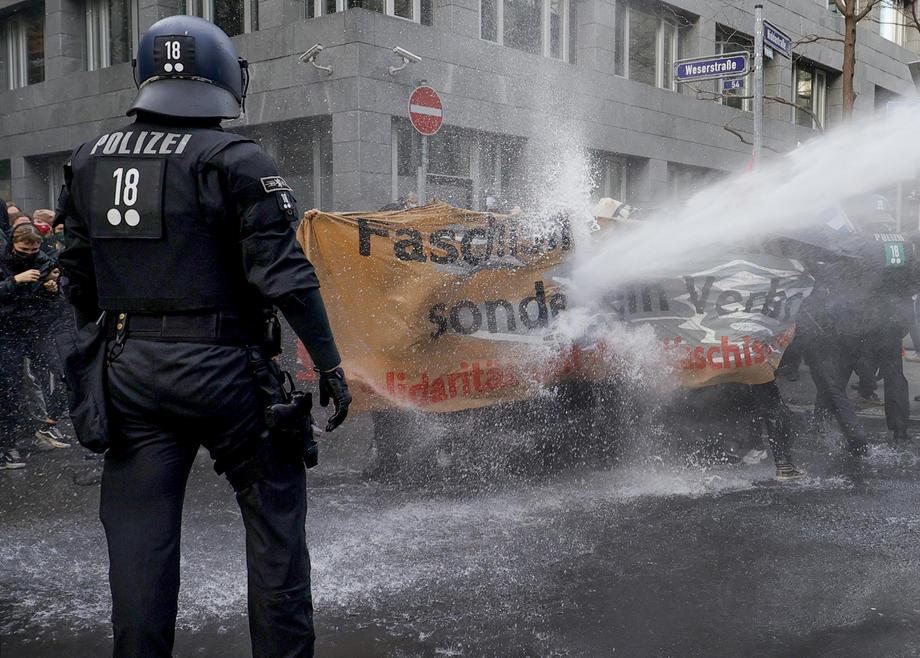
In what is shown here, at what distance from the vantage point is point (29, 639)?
3.28 m

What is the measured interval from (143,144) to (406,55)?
10.8 meters

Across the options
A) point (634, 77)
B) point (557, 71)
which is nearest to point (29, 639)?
point (557, 71)

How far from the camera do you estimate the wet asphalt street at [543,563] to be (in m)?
3.28

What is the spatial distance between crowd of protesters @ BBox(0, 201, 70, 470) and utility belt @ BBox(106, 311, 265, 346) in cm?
443

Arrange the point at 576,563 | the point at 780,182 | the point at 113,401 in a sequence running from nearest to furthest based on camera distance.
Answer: the point at 113,401
the point at 576,563
the point at 780,182

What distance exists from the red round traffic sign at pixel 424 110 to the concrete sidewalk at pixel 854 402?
468 centimetres

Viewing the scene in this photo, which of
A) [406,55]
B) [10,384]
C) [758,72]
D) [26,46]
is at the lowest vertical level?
[10,384]

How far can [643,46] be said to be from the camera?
18453 millimetres

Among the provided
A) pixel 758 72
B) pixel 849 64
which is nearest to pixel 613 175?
pixel 849 64

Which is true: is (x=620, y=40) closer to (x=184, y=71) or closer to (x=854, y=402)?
(x=854, y=402)

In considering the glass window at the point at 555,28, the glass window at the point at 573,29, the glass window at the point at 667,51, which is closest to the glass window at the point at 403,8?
the glass window at the point at 555,28

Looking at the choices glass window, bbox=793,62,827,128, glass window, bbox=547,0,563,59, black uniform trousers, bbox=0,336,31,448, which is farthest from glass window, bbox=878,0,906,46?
black uniform trousers, bbox=0,336,31,448

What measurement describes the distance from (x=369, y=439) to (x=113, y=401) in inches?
177

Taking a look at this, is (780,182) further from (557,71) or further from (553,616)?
(557,71)
